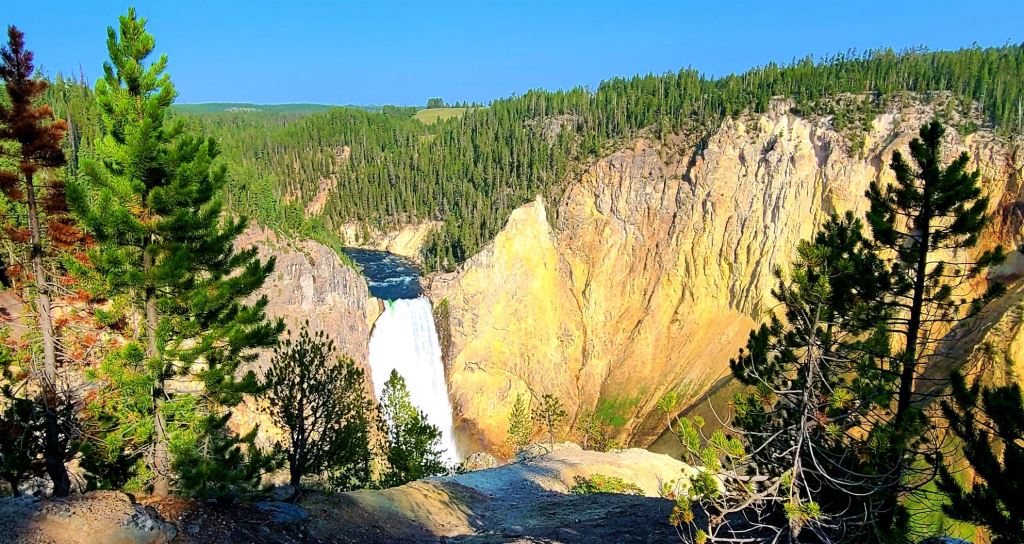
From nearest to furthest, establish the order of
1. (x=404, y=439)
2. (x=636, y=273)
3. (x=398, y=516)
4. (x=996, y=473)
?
(x=996, y=473), (x=398, y=516), (x=404, y=439), (x=636, y=273)

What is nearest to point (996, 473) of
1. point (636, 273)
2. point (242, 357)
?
point (242, 357)

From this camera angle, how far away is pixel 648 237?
5475cm

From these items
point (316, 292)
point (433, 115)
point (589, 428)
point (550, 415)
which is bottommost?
point (589, 428)

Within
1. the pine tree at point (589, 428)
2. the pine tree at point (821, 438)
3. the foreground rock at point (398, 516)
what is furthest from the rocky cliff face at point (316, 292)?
the pine tree at point (821, 438)

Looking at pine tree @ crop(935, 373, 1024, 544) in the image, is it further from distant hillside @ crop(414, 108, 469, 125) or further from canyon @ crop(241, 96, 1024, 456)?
distant hillside @ crop(414, 108, 469, 125)

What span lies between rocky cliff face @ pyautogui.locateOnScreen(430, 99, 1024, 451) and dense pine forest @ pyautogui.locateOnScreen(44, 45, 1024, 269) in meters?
3.76

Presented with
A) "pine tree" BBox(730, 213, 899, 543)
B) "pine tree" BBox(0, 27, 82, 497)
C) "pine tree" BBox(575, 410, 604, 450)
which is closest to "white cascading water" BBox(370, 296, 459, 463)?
"pine tree" BBox(575, 410, 604, 450)

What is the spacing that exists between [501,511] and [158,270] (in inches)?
516

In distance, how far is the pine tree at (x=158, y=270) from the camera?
11508 mm

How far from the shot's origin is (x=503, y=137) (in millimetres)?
79562

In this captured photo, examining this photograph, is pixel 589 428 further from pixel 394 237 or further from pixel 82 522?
pixel 394 237

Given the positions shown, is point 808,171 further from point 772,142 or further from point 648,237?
point 648,237

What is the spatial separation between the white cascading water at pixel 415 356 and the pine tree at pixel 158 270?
3600cm

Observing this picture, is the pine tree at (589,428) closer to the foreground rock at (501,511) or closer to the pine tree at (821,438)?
the foreground rock at (501,511)
